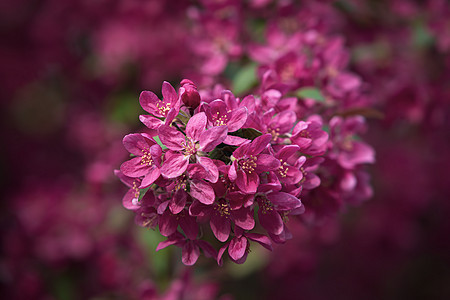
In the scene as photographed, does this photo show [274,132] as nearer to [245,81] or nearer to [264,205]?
[264,205]

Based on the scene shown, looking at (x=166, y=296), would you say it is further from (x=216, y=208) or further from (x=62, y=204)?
(x=62, y=204)

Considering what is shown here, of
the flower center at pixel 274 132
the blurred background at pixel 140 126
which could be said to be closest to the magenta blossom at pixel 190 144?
the flower center at pixel 274 132

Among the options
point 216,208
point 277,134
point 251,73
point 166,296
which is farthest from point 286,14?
point 166,296

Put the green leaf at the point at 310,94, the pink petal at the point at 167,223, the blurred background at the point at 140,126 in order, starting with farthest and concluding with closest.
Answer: the blurred background at the point at 140,126, the green leaf at the point at 310,94, the pink petal at the point at 167,223

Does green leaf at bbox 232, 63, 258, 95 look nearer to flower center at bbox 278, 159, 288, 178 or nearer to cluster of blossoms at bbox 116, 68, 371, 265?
cluster of blossoms at bbox 116, 68, 371, 265

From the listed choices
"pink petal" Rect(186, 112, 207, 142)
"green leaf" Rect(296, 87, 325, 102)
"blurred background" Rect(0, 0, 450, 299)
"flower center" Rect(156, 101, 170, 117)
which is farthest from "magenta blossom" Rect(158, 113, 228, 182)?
"blurred background" Rect(0, 0, 450, 299)

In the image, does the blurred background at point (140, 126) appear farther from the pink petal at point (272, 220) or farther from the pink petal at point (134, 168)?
the pink petal at point (134, 168)

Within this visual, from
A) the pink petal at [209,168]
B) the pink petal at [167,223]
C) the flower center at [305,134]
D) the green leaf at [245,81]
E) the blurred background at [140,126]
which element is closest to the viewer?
the pink petal at [209,168]

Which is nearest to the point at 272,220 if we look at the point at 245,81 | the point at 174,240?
the point at 174,240
